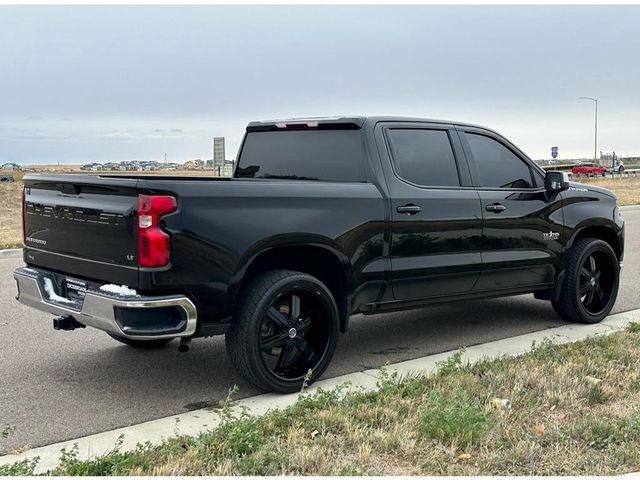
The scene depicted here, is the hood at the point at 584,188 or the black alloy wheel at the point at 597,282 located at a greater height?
the hood at the point at 584,188

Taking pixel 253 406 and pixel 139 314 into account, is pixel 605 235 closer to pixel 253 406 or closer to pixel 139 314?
pixel 253 406

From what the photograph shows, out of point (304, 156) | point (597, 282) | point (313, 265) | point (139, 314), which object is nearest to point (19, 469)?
point (139, 314)

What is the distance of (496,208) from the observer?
6.63 metres

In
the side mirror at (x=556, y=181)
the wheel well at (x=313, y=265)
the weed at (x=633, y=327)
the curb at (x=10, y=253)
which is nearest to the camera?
the wheel well at (x=313, y=265)

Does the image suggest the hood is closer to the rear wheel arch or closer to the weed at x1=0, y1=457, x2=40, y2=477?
the rear wheel arch

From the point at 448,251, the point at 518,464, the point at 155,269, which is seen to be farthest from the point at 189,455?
the point at 448,251

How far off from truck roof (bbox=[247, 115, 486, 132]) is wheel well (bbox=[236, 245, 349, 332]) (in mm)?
1139

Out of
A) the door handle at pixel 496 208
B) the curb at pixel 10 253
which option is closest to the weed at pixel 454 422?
the door handle at pixel 496 208

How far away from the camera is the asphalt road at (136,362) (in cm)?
489

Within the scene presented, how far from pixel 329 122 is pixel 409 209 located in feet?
3.19

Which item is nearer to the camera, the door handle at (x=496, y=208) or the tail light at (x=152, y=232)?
the tail light at (x=152, y=232)

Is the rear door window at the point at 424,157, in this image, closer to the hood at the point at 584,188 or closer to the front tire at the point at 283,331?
the front tire at the point at 283,331

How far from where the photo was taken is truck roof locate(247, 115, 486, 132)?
19.9 ft

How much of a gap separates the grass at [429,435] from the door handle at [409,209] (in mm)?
1341
